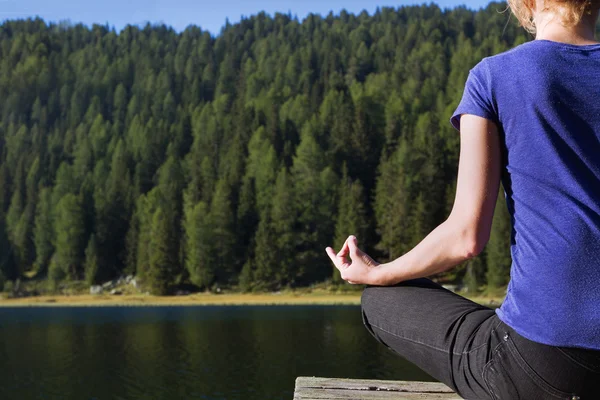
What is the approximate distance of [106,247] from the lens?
345ft

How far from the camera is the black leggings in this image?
209 cm

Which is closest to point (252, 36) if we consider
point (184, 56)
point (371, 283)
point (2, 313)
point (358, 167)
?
point (184, 56)

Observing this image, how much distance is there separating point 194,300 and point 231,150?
2994 centimetres

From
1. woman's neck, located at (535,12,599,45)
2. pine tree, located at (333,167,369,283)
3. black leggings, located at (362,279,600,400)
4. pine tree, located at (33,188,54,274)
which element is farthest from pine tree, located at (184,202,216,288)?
woman's neck, located at (535,12,599,45)

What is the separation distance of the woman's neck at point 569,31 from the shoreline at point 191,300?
79870 millimetres

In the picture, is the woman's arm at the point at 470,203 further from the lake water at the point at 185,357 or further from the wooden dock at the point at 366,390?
the lake water at the point at 185,357

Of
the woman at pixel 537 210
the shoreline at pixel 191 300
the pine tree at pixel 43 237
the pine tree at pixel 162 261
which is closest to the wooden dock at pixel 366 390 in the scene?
the woman at pixel 537 210

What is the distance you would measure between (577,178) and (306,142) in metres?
103

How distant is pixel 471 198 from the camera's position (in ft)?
7.24

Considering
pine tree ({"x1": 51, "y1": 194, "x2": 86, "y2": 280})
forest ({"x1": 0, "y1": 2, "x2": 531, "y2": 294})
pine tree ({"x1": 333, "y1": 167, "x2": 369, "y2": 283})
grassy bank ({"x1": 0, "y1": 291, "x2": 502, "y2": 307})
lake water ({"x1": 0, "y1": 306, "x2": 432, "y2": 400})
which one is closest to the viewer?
lake water ({"x1": 0, "y1": 306, "x2": 432, "y2": 400})

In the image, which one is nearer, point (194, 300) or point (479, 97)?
point (479, 97)

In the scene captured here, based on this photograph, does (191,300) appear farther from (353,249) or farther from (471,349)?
(471,349)

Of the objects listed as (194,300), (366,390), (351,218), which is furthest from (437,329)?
(351,218)

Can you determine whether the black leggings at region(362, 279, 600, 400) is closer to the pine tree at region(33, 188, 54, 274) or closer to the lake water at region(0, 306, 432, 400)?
the lake water at region(0, 306, 432, 400)
